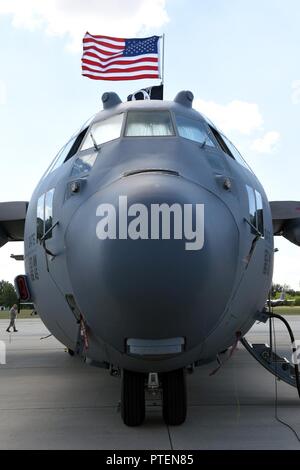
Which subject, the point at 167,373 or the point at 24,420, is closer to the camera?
the point at 167,373

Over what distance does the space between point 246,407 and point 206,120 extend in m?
3.90

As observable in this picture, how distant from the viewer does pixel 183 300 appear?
177 inches

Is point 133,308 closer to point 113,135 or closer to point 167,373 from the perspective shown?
point 167,373

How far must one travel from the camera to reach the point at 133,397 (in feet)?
18.9

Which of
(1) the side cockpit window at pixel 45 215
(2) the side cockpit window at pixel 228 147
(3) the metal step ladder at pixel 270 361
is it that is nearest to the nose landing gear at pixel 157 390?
(1) the side cockpit window at pixel 45 215

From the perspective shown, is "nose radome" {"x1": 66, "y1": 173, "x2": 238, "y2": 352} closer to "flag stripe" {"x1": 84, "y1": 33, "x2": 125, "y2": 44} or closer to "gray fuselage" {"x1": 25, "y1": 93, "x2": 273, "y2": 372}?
"gray fuselage" {"x1": 25, "y1": 93, "x2": 273, "y2": 372}

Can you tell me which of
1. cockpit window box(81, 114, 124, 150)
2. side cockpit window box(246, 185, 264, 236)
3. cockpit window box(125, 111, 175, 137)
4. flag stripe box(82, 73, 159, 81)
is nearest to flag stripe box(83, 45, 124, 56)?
flag stripe box(82, 73, 159, 81)

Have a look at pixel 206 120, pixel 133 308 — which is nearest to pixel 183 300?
pixel 133 308

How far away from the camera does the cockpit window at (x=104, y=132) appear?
248 inches

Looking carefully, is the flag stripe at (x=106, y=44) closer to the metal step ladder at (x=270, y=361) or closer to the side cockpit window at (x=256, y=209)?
the side cockpit window at (x=256, y=209)

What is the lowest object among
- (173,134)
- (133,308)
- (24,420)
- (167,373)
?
(24,420)

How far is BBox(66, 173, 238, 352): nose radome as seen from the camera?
4438 mm

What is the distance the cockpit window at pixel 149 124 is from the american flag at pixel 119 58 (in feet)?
19.9

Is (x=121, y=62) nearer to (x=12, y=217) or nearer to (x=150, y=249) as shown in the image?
(x=12, y=217)
